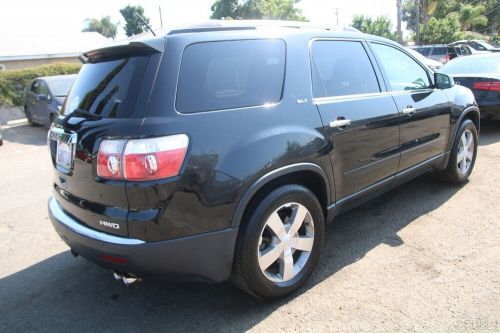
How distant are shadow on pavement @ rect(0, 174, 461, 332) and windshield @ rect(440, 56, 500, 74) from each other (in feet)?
18.7

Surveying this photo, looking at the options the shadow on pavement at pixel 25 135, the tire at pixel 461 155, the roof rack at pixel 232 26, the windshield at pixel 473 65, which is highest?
the roof rack at pixel 232 26

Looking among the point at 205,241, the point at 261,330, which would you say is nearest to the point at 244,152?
the point at 205,241

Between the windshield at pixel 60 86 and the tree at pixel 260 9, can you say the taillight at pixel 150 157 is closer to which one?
the windshield at pixel 60 86

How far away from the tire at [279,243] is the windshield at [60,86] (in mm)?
9770

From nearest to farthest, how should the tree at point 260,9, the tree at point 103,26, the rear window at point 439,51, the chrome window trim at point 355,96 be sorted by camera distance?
the chrome window trim at point 355,96 → the rear window at point 439,51 → the tree at point 260,9 → the tree at point 103,26

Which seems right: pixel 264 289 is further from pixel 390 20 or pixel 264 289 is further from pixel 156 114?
pixel 390 20

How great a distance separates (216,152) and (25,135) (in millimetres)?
11372

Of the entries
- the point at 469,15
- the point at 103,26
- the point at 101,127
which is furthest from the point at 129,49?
the point at 103,26

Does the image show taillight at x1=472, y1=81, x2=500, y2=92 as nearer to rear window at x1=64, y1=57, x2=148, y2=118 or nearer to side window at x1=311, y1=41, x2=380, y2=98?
side window at x1=311, y1=41, x2=380, y2=98

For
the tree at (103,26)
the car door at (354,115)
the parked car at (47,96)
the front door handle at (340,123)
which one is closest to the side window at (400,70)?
the car door at (354,115)

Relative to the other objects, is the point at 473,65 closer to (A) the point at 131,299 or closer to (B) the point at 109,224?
(A) the point at 131,299

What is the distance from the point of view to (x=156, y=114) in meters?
2.34

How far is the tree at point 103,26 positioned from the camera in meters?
69.6

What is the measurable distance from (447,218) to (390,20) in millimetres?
36984
